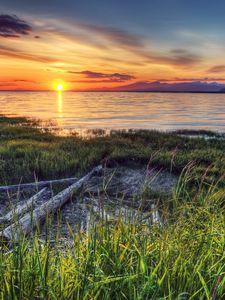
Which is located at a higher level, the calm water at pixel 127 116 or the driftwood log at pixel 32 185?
the calm water at pixel 127 116

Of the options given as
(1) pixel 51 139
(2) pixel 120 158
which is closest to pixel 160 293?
(2) pixel 120 158

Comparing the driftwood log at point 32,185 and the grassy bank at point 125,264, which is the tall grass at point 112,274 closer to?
the grassy bank at point 125,264

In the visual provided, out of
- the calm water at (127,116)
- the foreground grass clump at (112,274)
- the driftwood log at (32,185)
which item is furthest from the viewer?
the calm water at (127,116)

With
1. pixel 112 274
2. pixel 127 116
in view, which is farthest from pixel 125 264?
pixel 127 116

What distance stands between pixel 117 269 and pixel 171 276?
522mm

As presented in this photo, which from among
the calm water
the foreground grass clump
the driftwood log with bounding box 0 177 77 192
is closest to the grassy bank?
the foreground grass clump

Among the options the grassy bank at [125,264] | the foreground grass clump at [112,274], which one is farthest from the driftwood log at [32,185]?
the foreground grass clump at [112,274]

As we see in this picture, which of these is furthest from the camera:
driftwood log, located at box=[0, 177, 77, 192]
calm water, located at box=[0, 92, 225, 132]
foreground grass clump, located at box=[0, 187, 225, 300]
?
calm water, located at box=[0, 92, 225, 132]

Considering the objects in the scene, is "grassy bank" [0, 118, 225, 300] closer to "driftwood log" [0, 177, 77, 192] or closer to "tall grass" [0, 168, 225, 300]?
"tall grass" [0, 168, 225, 300]

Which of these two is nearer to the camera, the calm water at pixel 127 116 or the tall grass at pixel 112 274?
the tall grass at pixel 112 274

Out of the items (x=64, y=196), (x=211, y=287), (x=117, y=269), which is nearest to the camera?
(x=211, y=287)

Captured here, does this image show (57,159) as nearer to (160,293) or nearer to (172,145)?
(172,145)

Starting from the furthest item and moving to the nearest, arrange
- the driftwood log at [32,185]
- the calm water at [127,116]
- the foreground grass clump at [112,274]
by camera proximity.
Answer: the calm water at [127,116] < the driftwood log at [32,185] < the foreground grass clump at [112,274]

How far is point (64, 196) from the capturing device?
8.34m
